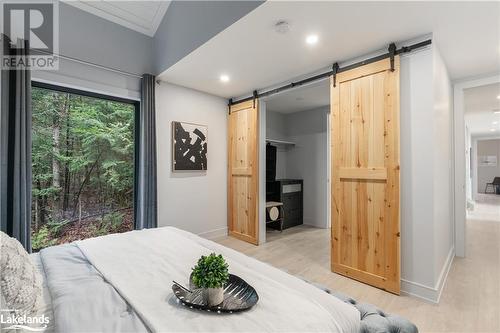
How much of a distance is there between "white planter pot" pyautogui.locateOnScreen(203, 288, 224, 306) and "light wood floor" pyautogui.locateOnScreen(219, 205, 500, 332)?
1.75 metres

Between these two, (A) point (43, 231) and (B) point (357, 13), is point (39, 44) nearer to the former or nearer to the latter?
(A) point (43, 231)

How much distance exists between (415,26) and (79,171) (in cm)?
383

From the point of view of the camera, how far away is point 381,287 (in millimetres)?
2383

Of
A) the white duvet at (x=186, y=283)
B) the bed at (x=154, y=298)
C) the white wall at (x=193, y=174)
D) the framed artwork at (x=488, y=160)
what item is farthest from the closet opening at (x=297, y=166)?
the framed artwork at (x=488, y=160)

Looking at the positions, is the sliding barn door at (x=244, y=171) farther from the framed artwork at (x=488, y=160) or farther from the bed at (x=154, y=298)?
the framed artwork at (x=488, y=160)

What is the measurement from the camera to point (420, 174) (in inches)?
88.2

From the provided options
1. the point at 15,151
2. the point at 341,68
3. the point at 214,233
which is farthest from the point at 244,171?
the point at 15,151

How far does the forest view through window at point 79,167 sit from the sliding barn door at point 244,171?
161cm

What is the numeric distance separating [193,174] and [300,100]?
2.42 meters

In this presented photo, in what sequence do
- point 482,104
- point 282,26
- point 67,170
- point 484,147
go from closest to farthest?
point 282,26, point 67,170, point 482,104, point 484,147

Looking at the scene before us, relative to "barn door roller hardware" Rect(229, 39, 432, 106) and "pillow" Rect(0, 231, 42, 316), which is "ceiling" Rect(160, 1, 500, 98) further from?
"pillow" Rect(0, 231, 42, 316)

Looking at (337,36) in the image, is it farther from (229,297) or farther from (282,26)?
(229,297)

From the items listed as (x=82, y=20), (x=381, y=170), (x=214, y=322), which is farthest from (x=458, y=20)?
(x=82, y=20)

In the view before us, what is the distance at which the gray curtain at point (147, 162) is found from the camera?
10.2 ft
